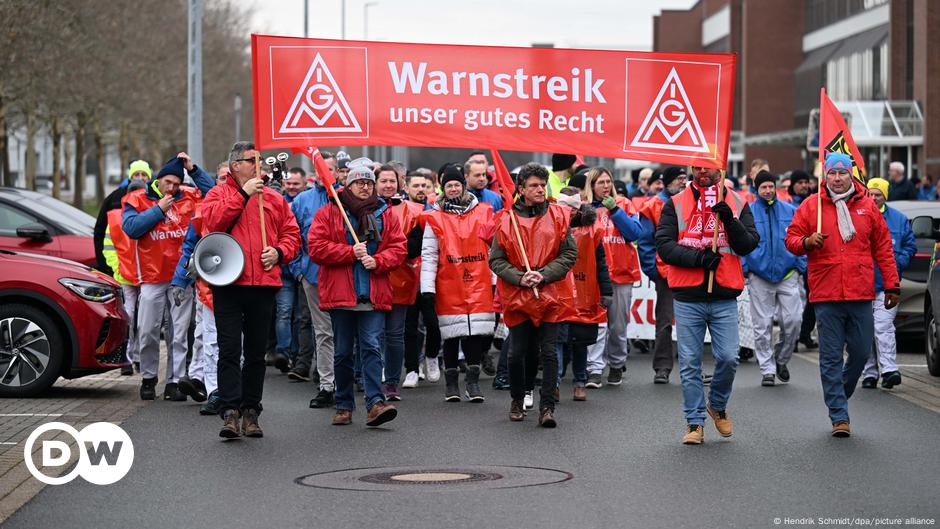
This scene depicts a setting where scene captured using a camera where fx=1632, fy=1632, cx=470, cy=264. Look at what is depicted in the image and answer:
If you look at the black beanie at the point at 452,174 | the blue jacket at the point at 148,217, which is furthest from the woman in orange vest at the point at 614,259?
the blue jacket at the point at 148,217

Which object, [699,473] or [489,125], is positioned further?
[489,125]

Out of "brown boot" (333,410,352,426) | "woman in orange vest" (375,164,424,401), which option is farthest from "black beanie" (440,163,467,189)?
"brown boot" (333,410,352,426)

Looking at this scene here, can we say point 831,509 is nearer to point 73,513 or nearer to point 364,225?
point 73,513

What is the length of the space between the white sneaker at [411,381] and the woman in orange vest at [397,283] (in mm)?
783

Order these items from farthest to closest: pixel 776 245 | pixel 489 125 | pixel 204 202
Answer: pixel 776 245 → pixel 489 125 → pixel 204 202

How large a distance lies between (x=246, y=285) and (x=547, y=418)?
2.30 m

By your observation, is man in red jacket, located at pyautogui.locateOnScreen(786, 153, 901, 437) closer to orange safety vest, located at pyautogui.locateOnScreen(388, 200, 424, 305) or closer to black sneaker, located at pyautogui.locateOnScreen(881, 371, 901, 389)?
black sneaker, located at pyautogui.locateOnScreen(881, 371, 901, 389)

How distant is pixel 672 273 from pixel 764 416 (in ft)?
5.78

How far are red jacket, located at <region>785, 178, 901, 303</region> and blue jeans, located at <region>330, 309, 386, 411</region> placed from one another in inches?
114

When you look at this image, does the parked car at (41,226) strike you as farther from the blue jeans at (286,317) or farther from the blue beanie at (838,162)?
the blue beanie at (838,162)

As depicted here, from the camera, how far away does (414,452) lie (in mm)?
10102

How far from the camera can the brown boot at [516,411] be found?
459 inches

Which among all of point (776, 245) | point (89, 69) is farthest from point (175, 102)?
point (776, 245)

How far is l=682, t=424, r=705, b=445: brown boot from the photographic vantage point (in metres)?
10.4
